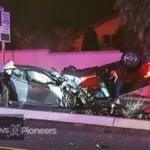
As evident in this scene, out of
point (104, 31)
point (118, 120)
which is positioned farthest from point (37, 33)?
point (118, 120)

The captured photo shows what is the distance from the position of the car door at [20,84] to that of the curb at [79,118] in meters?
0.73

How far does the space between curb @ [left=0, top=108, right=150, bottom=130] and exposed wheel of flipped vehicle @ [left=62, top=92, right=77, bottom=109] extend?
962 mm

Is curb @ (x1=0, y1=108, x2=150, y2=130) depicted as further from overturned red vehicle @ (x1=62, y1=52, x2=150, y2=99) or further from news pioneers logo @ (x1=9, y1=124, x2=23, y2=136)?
overturned red vehicle @ (x1=62, y1=52, x2=150, y2=99)

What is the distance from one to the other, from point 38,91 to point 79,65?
8.01 feet

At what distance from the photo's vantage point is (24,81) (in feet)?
43.7

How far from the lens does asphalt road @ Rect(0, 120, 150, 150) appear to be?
337 inches

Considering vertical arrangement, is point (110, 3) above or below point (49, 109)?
above

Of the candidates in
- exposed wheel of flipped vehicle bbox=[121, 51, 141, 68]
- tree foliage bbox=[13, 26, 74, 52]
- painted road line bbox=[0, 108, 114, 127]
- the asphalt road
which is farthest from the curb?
tree foliage bbox=[13, 26, 74, 52]

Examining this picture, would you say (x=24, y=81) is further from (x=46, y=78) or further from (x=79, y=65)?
(x=79, y=65)

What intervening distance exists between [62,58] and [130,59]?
259cm

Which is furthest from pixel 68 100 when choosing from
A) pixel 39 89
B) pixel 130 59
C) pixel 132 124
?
pixel 132 124

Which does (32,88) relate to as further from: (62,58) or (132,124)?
(132,124)

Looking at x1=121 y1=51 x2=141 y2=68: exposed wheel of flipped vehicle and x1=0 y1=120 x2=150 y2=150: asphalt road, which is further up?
x1=121 y1=51 x2=141 y2=68: exposed wheel of flipped vehicle

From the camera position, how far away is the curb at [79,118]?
11.0 m
